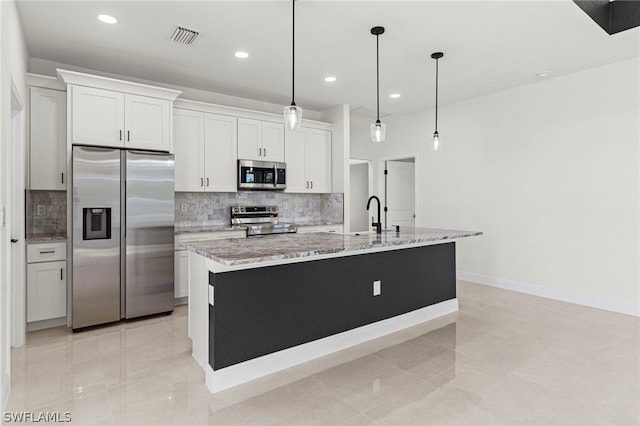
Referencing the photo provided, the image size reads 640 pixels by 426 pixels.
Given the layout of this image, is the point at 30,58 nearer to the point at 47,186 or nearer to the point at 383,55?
the point at 47,186

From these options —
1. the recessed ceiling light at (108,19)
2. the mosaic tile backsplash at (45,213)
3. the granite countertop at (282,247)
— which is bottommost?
the granite countertop at (282,247)

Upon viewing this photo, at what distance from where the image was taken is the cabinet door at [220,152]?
4.62 metres

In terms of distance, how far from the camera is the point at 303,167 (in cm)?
553

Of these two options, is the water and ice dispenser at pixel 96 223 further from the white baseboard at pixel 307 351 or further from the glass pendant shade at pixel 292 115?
the glass pendant shade at pixel 292 115

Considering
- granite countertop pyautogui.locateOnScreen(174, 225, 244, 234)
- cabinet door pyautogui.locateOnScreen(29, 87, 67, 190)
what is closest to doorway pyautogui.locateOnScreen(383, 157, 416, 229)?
granite countertop pyautogui.locateOnScreen(174, 225, 244, 234)

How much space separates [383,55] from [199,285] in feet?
9.50

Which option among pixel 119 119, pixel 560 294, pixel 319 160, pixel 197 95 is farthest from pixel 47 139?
pixel 560 294

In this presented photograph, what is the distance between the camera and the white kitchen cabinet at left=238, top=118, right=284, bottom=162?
4.91 meters

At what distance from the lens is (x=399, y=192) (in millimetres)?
7043

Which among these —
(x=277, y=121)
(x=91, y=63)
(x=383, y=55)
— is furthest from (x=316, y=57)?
(x=91, y=63)

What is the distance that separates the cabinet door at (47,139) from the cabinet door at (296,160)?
2710 millimetres

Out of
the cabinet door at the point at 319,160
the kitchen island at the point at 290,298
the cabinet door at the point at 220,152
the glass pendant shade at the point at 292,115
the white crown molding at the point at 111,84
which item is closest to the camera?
the kitchen island at the point at 290,298

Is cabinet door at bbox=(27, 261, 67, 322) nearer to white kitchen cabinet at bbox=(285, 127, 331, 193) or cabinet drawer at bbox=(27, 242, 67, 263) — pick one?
cabinet drawer at bbox=(27, 242, 67, 263)

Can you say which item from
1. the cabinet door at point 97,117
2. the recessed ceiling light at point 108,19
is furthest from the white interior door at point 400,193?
the recessed ceiling light at point 108,19
